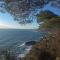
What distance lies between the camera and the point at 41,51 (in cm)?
171

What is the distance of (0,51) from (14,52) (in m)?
0.15

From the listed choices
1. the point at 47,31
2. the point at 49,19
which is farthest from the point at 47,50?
the point at 49,19

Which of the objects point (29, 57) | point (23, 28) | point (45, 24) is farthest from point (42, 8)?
point (29, 57)

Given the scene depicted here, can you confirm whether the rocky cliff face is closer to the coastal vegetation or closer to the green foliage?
the coastal vegetation

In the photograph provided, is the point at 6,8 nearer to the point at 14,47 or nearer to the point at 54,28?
the point at 14,47

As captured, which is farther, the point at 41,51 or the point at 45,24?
the point at 45,24

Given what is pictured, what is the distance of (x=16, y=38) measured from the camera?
181cm

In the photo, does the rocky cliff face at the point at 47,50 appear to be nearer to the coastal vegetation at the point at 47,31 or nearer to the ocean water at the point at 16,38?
the coastal vegetation at the point at 47,31

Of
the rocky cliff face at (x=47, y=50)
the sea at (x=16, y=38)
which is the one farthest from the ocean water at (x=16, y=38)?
the rocky cliff face at (x=47, y=50)

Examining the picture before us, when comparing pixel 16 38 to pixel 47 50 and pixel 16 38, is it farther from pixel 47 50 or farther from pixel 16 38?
pixel 47 50

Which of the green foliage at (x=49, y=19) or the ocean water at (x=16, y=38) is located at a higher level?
the green foliage at (x=49, y=19)

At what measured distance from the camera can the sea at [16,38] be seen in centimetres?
179

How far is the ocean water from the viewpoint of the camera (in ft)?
5.88

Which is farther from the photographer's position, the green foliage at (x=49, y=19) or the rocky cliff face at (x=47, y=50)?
the green foliage at (x=49, y=19)
